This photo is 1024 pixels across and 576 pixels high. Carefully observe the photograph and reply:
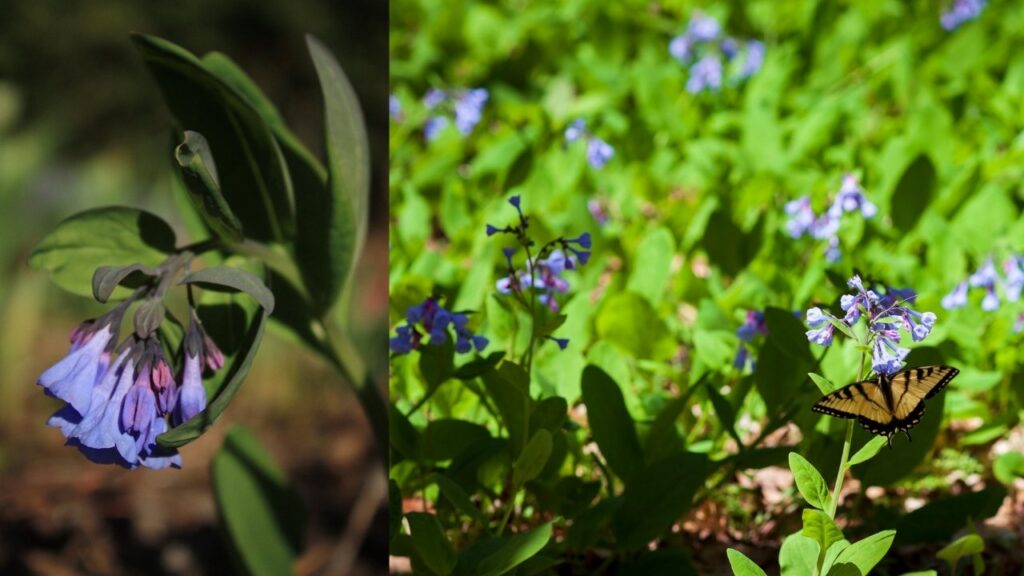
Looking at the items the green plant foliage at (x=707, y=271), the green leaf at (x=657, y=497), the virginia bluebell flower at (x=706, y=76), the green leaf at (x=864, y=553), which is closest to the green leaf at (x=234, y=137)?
the green plant foliage at (x=707, y=271)

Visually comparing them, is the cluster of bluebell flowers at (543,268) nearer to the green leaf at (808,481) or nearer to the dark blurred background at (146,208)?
the dark blurred background at (146,208)

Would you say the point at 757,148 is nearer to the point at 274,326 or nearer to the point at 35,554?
the point at 274,326

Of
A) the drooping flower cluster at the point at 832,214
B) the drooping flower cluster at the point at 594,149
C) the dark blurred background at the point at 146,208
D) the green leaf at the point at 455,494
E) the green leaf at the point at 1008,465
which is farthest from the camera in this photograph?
the drooping flower cluster at the point at 594,149

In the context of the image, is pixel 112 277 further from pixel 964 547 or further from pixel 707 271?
pixel 707 271

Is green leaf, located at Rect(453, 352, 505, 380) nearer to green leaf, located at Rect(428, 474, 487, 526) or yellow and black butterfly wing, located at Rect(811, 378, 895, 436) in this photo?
green leaf, located at Rect(428, 474, 487, 526)

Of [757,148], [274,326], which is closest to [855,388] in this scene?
[274,326]

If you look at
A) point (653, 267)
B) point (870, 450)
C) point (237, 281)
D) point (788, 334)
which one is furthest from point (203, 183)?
point (653, 267)
